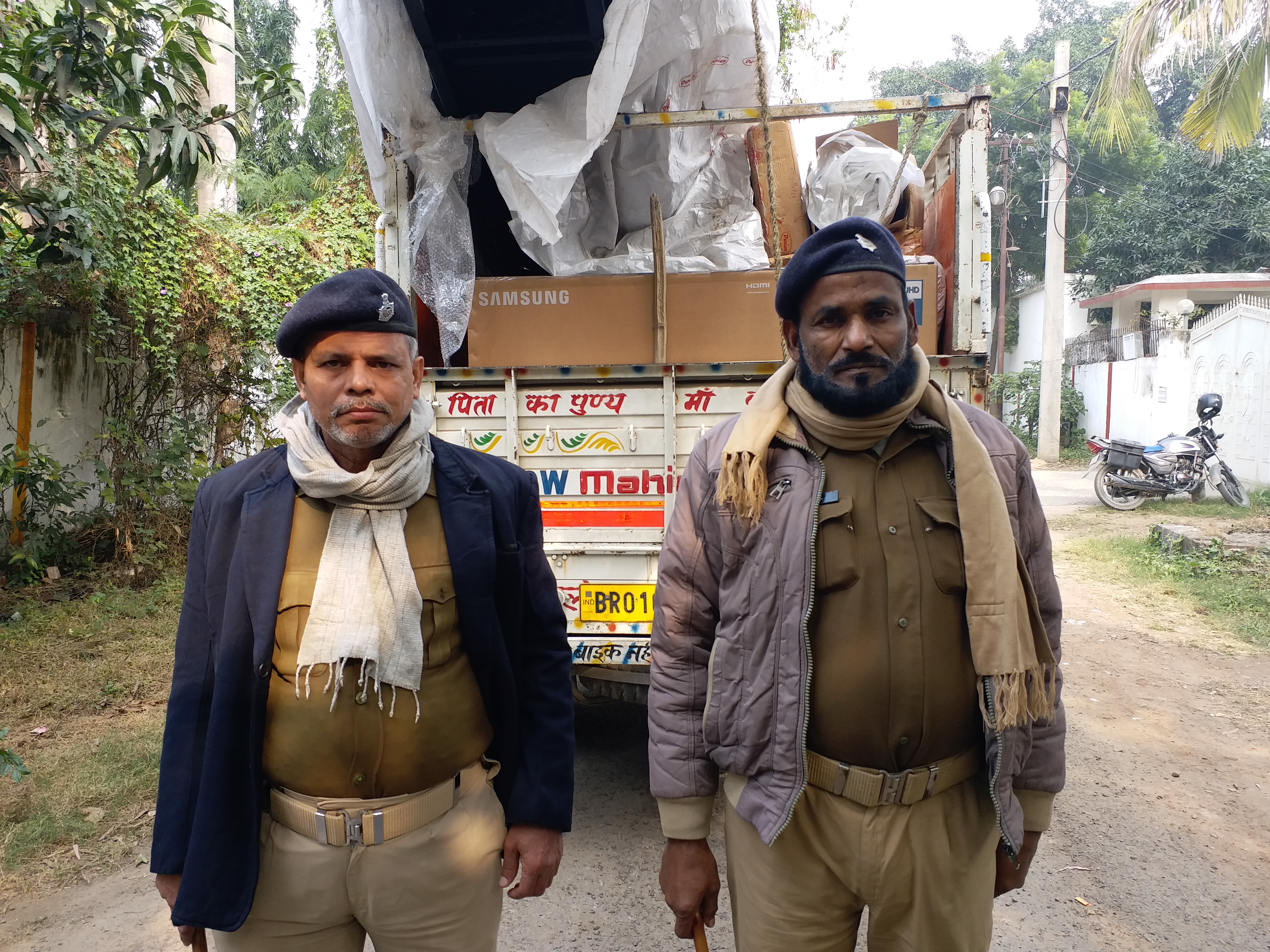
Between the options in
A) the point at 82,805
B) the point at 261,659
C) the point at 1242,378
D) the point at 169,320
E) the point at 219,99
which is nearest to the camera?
the point at 261,659

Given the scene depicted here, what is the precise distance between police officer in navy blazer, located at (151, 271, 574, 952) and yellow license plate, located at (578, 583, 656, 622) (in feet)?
5.10

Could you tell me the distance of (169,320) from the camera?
708 cm

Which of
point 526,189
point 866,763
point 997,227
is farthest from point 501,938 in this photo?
point 997,227

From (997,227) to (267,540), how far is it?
34.2 metres

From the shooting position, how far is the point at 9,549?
6547mm

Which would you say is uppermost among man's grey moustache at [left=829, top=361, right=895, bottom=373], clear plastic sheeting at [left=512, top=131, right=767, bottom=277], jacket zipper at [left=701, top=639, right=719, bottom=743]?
clear plastic sheeting at [left=512, top=131, right=767, bottom=277]

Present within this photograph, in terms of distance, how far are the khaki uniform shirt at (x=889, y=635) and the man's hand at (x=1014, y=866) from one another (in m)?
0.27

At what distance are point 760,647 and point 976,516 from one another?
0.46m

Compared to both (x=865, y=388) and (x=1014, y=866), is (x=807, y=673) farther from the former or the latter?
(x=1014, y=866)

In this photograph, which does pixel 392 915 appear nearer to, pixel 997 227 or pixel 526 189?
pixel 526 189

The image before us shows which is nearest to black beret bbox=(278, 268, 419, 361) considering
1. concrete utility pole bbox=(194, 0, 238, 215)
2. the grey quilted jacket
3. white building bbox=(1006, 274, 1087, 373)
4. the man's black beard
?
the grey quilted jacket

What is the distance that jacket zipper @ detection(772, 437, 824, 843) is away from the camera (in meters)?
1.58

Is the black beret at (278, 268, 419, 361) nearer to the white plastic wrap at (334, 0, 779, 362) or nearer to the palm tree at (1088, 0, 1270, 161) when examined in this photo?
the white plastic wrap at (334, 0, 779, 362)

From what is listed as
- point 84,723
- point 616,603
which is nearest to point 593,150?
point 616,603
